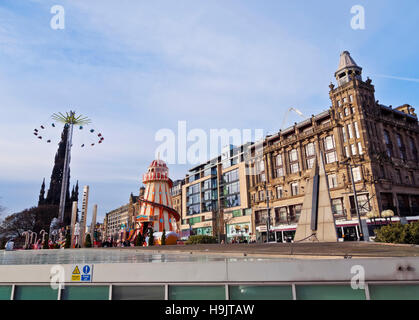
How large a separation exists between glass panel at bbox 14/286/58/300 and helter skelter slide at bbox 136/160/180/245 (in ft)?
130

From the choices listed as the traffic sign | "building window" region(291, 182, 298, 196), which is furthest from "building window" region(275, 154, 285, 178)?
the traffic sign

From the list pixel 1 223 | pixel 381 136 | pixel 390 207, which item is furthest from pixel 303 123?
pixel 1 223

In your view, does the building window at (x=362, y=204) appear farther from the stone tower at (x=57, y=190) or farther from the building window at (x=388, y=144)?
the stone tower at (x=57, y=190)

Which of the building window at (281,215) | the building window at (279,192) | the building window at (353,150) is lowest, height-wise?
the building window at (281,215)

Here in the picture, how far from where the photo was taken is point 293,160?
58656 millimetres

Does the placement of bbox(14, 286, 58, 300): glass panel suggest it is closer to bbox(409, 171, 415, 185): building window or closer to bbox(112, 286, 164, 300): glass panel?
bbox(112, 286, 164, 300): glass panel

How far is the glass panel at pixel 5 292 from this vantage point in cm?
689

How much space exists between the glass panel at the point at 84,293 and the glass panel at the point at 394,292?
216 inches

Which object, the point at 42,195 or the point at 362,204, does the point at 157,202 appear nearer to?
the point at 362,204

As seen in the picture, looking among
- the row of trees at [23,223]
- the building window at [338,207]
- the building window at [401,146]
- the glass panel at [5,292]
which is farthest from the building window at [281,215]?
the row of trees at [23,223]

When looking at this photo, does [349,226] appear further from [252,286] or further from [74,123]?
[74,123]

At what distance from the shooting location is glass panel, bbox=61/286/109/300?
6347mm

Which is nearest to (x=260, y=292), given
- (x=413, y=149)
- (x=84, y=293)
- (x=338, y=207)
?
(x=84, y=293)

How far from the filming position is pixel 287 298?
5617mm
